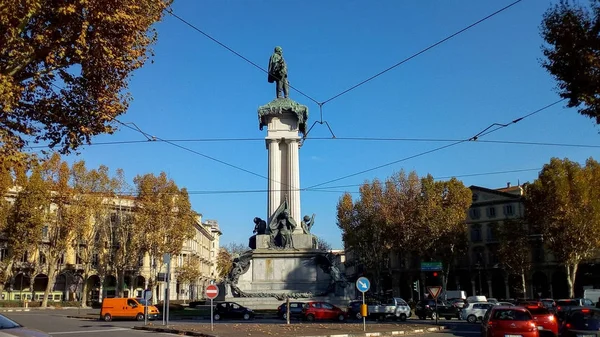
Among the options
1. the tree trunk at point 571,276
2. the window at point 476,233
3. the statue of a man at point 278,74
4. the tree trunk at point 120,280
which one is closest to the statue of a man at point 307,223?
the statue of a man at point 278,74

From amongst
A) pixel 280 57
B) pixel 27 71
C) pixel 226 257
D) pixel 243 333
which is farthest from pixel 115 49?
pixel 226 257

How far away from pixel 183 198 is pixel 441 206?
2818 cm

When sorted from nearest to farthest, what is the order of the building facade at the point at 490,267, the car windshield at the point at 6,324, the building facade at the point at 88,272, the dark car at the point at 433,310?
the car windshield at the point at 6,324, the dark car at the point at 433,310, the building facade at the point at 88,272, the building facade at the point at 490,267

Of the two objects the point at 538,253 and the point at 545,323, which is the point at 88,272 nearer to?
the point at 545,323

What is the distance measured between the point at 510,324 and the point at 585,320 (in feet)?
8.30

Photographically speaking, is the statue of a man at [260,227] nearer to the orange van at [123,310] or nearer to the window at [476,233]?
the orange van at [123,310]

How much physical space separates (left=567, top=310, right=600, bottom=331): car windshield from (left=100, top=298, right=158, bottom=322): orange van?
25430 mm

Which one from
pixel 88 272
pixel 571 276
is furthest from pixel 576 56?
pixel 88 272

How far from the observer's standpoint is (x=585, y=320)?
15078 mm

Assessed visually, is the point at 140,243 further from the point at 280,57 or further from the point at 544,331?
the point at 544,331

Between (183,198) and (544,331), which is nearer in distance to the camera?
(544,331)

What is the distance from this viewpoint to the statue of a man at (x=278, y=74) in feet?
122

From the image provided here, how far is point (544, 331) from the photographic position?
1912 centimetres

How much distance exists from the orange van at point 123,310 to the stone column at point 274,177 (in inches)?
406
